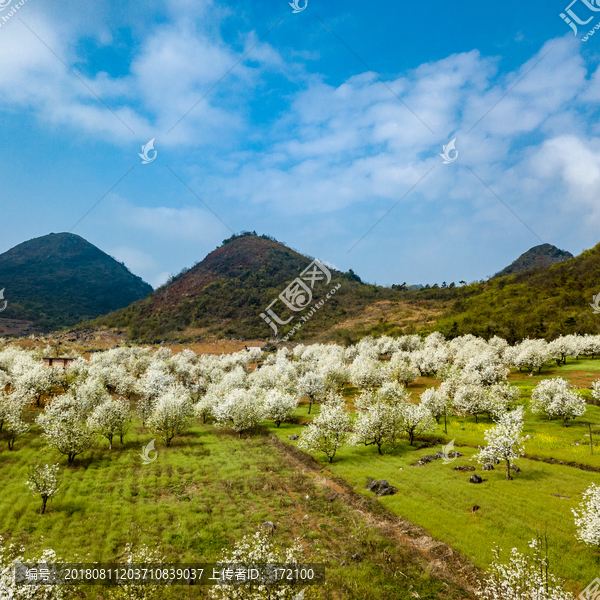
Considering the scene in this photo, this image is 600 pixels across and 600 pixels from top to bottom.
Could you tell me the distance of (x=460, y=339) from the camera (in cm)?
9838

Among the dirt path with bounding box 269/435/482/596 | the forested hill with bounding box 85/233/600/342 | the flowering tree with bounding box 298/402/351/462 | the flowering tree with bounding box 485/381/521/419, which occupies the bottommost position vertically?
the dirt path with bounding box 269/435/482/596

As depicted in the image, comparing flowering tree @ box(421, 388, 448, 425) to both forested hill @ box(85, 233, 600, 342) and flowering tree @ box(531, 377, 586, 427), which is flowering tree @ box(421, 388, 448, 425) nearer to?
flowering tree @ box(531, 377, 586, 427)

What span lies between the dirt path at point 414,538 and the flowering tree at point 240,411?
17.9 metres

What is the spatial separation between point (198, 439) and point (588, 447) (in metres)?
49.6

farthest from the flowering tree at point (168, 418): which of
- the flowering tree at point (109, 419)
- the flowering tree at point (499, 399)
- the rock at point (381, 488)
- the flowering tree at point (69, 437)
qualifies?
the flowering tree at point (499, 399)

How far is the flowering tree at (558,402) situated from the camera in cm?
4366

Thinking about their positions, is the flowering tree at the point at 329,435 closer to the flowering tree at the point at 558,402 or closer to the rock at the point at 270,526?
the rock at the point at 270,526

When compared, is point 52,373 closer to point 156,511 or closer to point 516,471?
point 156,511

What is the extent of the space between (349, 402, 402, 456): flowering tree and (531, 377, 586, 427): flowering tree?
2439 cm

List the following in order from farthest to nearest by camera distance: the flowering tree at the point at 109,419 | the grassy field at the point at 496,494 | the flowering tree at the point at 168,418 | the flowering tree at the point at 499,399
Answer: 1. the flowering tree at the point at 499,399
2. the flowering tree at the point at 168,418
3. the flowering tree at the point at 109,419
4. the grassy field at the point at 496,494

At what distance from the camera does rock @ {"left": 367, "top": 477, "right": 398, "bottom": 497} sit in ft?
92.0

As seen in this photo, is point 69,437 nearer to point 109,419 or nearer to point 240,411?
point 109,419

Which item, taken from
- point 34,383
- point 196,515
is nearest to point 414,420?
point 196,515

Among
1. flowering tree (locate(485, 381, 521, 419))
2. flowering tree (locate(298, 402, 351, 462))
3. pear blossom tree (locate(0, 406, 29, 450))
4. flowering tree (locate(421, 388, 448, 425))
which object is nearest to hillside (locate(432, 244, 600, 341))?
flowering tree (locate(485, 381, 521, 419))
